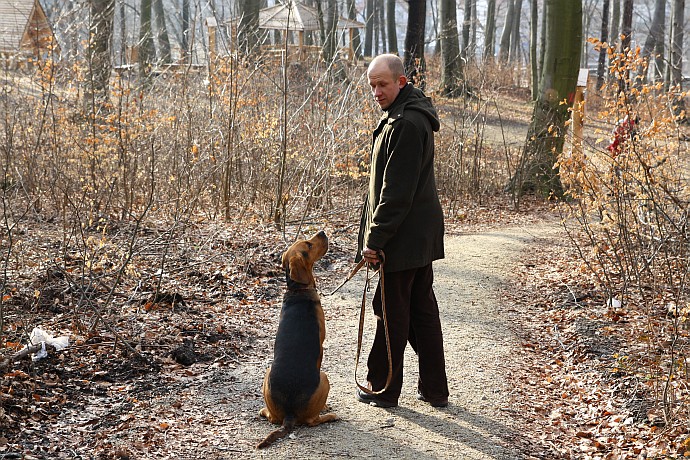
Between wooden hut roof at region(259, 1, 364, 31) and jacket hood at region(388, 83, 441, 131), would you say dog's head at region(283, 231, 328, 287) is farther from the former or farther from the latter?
wooden hut roof at region(259, 1, 364, 31)

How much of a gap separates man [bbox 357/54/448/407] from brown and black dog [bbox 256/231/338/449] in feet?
1.44

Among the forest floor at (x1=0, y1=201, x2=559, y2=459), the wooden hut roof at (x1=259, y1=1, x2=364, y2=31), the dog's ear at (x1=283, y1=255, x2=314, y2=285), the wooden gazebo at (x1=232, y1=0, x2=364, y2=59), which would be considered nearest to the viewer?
the forest floor at (x1=0, y1=201, x2=559, y2=459)

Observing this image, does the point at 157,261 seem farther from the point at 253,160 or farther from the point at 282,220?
the point at 253,160

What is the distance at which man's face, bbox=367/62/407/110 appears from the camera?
4996mm

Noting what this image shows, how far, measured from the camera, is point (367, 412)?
533cm

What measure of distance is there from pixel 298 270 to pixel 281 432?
3.30 feet

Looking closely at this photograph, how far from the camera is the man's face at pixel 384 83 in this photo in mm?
4996

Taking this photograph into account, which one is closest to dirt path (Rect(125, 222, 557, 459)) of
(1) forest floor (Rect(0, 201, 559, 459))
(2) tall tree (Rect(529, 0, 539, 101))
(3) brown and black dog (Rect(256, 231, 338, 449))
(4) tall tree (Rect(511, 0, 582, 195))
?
(1) forest floor (Rect(0, 201, 559, 459))

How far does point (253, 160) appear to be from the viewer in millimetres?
11578

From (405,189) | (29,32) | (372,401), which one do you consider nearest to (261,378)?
(372,401)

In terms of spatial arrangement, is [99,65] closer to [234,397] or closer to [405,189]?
[234,397]

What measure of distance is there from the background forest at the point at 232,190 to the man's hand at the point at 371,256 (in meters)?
1.96

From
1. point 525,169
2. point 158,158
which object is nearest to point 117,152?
point 158,158

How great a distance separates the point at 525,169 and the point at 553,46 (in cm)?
247
